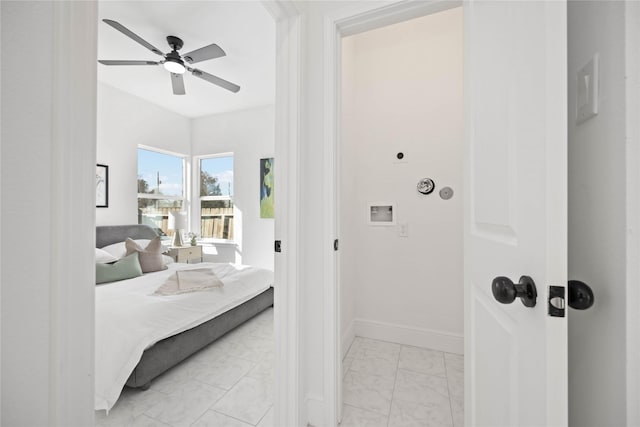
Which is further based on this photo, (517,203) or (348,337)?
(348,337)

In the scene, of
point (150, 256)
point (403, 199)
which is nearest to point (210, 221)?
point (150, 256)

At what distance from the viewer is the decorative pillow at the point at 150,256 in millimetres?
2965

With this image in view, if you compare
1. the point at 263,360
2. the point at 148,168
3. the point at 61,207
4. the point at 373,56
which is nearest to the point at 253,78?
the point at 373,56

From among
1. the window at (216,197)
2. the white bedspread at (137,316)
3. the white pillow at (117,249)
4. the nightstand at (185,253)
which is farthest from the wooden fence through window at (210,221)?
the white bedspread at (137,316)

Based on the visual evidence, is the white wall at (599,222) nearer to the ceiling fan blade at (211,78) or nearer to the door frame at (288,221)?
the door frame at (288,221)

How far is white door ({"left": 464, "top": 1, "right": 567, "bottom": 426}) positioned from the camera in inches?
20.5

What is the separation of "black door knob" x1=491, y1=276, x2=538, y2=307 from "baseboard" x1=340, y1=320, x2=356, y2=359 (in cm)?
170

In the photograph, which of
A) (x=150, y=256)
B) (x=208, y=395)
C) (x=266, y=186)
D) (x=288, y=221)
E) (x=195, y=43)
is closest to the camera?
(x=288, y=221)

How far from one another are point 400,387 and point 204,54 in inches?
122

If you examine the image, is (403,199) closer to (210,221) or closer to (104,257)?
(104,257)

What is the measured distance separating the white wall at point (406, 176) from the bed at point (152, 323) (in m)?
1.06

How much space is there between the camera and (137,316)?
1736 millimetres

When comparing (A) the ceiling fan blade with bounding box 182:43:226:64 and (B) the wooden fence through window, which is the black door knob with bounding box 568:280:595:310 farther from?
(B) the wooden fence through window
